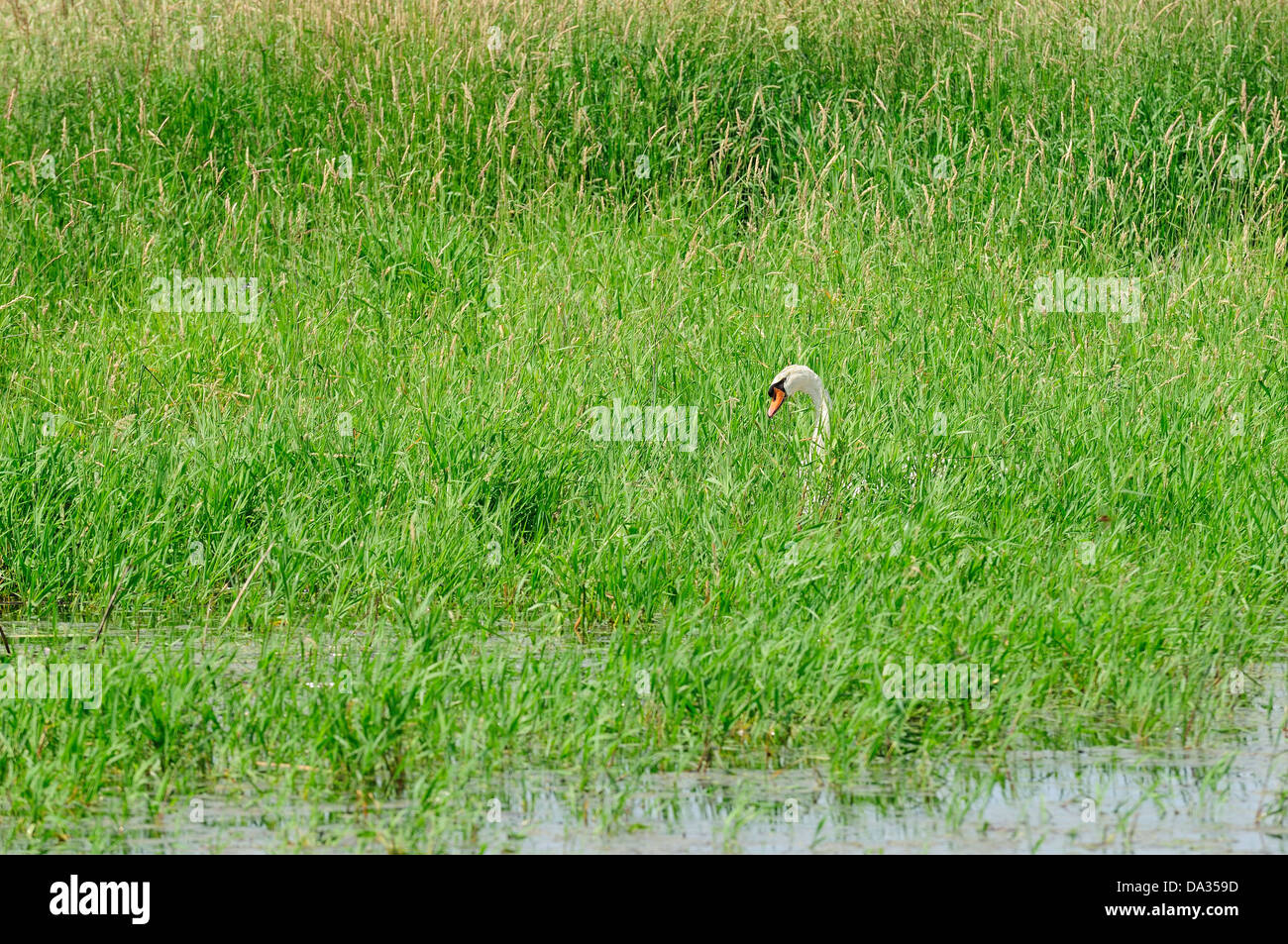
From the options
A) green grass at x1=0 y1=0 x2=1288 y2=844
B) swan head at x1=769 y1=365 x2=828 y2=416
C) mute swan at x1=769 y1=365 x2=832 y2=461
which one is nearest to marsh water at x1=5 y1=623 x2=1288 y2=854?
green grass at x1=0 y1=0 x2=1288 y2=844

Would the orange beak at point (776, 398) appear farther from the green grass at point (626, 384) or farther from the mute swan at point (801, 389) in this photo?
the green grass at point (626, 384)

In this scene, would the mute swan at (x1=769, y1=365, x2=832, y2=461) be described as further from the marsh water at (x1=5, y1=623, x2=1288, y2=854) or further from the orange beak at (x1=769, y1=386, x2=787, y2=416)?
the marsh water at (x1=5, y1=623, x2=1288, y2=854)

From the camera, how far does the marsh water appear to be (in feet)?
14.0

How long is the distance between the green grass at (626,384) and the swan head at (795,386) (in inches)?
6.1

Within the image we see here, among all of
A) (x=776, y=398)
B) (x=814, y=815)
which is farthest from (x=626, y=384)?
(x=814, y=815)

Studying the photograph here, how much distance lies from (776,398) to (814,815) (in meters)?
3.23

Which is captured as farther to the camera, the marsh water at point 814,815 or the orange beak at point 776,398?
the orange beak at point 776,398

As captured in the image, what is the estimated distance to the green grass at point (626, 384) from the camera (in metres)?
5.02

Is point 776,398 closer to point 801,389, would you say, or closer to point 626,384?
point 801,389

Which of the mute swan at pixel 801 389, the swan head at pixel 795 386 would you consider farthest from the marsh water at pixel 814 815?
the swan head at pixel 795 386

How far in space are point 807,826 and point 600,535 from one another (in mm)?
2359

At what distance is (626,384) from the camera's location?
8.02 metres

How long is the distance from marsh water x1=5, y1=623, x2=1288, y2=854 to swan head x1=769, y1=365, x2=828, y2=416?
2763 mm

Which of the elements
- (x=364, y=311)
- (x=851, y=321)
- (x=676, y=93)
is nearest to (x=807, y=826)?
(x=851, y=321)
